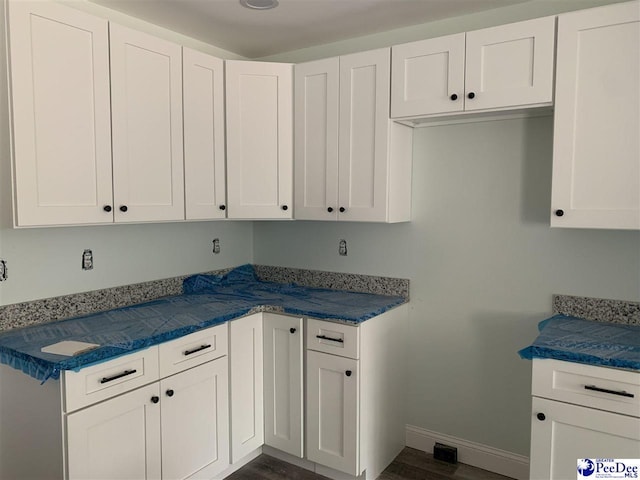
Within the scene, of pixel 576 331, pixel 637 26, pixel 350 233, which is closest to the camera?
pixel 637 26

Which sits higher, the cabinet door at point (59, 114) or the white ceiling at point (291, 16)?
the white ceiling at point (291, 16)

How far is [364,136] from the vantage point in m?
2.59

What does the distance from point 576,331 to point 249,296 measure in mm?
1777

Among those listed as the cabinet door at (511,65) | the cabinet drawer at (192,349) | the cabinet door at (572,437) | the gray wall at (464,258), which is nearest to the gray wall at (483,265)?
the gray wall at (464,258)

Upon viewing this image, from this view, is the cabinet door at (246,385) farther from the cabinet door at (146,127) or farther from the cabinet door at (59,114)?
the cabinet door at (59,114)

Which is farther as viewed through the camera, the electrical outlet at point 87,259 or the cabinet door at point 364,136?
the cabinet door at point 364,136

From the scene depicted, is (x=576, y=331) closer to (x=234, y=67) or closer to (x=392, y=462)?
(x=392, y=462)

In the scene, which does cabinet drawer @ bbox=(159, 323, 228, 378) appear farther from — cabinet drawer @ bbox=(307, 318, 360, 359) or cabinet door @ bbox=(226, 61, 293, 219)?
cabinet door @ bbox=(226, 61, 293, 219)

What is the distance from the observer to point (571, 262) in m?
2.36

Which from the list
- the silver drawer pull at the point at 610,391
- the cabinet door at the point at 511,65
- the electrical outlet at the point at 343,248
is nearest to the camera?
the silver drawer pull at the point at 610,391

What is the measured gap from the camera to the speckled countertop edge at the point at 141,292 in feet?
7.11

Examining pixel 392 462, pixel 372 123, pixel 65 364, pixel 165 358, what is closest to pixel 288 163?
pixel 372 123

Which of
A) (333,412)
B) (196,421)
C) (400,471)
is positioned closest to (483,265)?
(333,412)

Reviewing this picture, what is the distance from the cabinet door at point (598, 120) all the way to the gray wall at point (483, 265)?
1.13 feet
